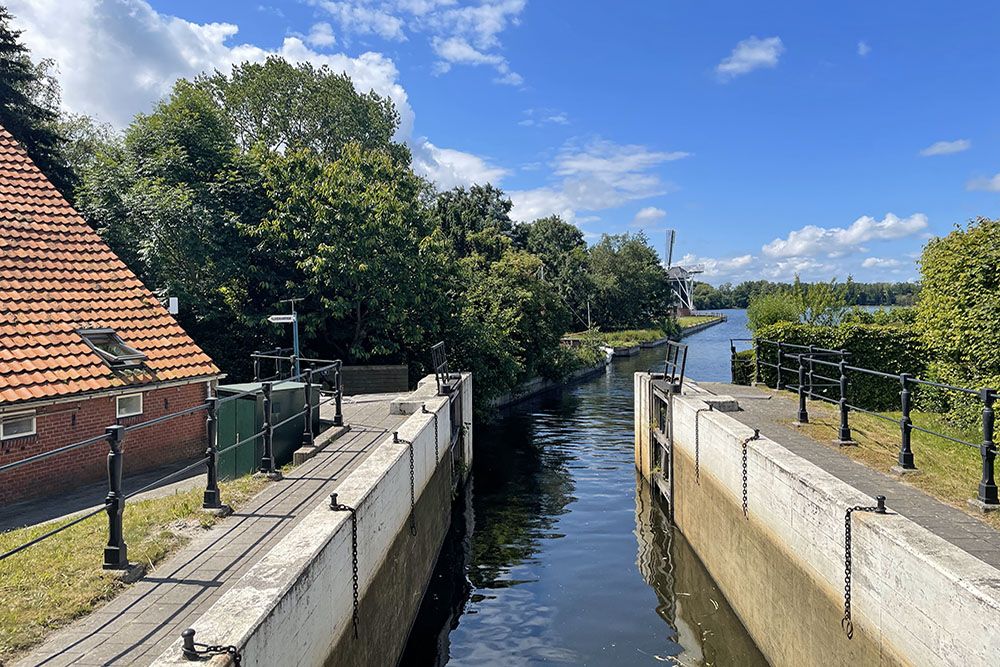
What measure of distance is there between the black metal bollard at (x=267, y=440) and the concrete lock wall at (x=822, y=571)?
245 inches

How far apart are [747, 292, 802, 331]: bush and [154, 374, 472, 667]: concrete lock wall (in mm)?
17864

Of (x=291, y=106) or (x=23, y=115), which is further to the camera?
(x=291, y=106)

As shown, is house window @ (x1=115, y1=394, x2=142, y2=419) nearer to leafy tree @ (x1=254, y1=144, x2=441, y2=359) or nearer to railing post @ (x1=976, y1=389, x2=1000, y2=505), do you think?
leafy tree @ (x1=254, y1=144, x2=441, y2=359)

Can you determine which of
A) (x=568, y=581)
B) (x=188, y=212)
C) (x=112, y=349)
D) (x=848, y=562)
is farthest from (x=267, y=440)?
(x=188, y=212)

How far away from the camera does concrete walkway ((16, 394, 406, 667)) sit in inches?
168

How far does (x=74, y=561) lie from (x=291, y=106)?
39.7 metres

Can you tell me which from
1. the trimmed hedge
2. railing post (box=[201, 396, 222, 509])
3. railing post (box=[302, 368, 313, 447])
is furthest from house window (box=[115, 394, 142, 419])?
the trimmed hedge

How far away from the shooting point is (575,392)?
35.4 m

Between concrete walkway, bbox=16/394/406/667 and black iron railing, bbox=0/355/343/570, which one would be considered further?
black iron railing, bbox=0/355/343/570

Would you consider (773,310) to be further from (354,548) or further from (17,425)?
(17,425)

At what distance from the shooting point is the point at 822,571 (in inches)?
250

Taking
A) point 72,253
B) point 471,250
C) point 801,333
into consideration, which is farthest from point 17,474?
point 471,250

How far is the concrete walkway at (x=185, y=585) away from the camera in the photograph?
14.0 ft

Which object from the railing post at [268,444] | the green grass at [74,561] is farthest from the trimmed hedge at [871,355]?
the green grass at [74,561]
